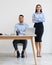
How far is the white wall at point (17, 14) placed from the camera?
594cm

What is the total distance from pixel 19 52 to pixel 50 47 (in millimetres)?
1173

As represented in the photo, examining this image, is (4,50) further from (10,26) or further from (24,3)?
(24,3)

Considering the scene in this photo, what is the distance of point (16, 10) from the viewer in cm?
598

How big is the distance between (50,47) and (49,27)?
618mm

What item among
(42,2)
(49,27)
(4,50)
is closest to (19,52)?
(4,50)

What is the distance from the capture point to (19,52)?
5.28m

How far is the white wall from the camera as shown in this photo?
5938 millimetres

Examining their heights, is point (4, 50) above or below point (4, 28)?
below

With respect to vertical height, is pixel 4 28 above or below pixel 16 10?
below

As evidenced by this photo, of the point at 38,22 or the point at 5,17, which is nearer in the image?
the point at 38,22

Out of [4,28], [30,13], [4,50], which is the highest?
[30,13]

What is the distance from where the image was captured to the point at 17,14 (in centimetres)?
598

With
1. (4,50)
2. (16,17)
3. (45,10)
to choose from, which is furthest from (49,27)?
(4,50)

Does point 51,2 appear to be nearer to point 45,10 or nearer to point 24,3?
point 45,10
